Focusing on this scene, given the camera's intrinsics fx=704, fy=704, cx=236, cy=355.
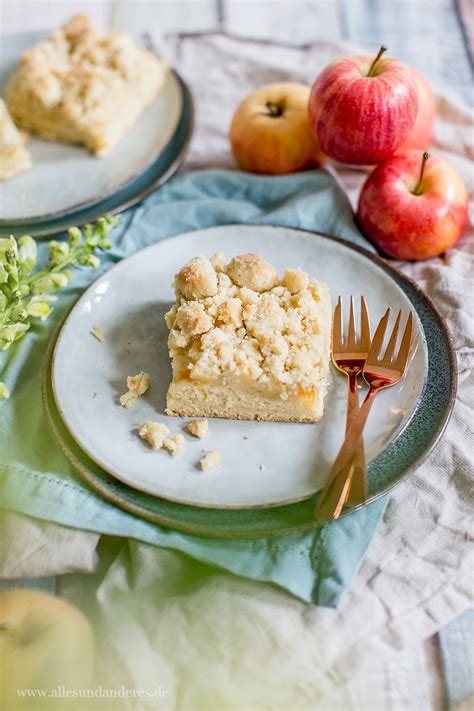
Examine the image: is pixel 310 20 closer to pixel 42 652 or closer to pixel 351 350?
pixel 351 350

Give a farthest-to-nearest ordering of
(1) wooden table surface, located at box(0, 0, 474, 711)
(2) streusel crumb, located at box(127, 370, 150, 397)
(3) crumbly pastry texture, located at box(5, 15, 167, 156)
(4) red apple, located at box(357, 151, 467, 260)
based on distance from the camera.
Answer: (1) wooden table surface, located at box(0, 0, 474, 711) < (3) crumbly pastry texture, located at box(5, 15, 167, 156) < (4) red apple, located at box(357, 151, 467, 260) < (2) streusel crumb, located at box(127, 370, 150, 397)

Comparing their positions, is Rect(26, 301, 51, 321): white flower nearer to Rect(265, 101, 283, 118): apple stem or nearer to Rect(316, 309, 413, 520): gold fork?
Rect(316, 309, 413, 520): gold fork

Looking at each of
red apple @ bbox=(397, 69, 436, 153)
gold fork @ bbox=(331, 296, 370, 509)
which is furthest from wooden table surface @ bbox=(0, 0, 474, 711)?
gold fork @ bbox=(331, 296, 370, 509)

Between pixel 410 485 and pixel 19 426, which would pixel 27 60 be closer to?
pixel 19 426

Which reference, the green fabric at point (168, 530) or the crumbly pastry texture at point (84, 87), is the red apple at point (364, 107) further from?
the crumbly pastry texture at point (84, 87)

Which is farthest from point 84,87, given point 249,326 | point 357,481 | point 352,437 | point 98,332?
point 357,481

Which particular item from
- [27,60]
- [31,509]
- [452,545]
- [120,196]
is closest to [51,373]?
[31,509]
